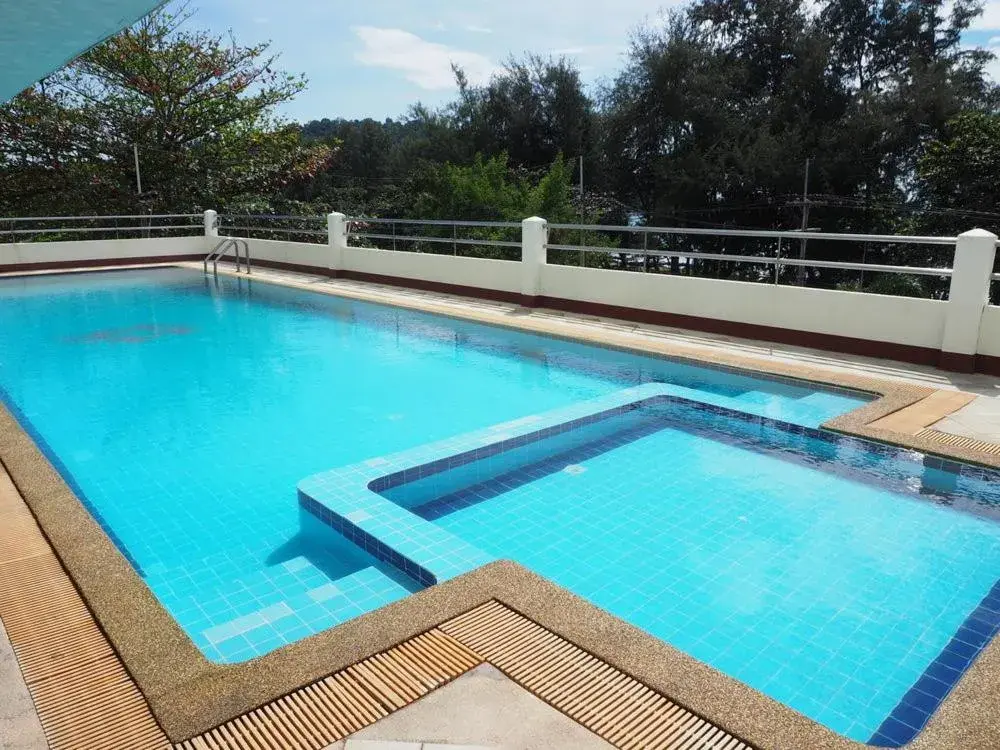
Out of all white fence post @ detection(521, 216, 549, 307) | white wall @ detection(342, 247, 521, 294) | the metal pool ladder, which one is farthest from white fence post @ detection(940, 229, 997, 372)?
the metal pool ladder

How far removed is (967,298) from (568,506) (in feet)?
12.7

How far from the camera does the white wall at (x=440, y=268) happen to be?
382 inches

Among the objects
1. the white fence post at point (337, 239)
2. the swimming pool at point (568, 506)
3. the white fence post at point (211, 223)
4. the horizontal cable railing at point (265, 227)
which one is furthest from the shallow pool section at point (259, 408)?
the white fence post at point (211, 223)

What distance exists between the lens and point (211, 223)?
52.9 ft

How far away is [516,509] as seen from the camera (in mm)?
4062

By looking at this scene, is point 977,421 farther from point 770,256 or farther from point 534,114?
point 534,114

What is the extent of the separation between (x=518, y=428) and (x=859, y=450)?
2069 millimetres

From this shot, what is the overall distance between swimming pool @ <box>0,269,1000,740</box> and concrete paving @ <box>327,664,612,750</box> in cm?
91

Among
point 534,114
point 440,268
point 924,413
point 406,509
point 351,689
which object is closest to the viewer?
point 351,689

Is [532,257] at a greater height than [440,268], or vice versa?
[532,257]

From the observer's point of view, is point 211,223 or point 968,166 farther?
point 968,166

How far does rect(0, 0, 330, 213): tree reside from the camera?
18672mm

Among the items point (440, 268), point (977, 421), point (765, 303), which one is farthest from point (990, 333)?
point (440, 268)

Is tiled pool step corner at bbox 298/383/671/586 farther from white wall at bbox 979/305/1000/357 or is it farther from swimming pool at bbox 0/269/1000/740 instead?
white wall at bbox 979/305/1000/357
